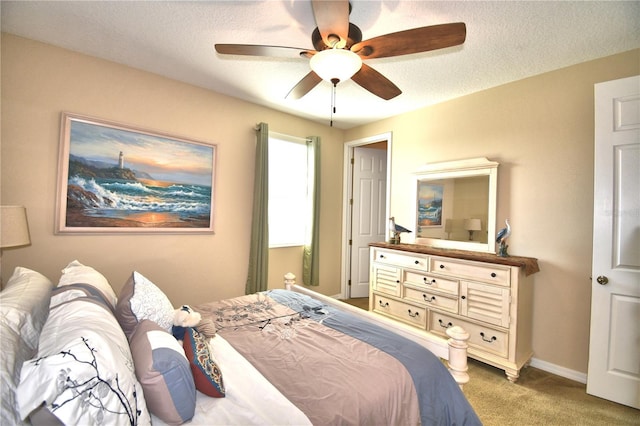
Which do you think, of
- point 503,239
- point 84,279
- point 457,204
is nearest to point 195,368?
point 84,279

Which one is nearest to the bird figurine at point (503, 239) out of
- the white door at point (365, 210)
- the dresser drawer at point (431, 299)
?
the dresser drawer at point (431, 299)

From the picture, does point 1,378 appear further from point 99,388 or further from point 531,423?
point 531,423

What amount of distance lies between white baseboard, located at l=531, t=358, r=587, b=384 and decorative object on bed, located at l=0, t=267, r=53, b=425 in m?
3.33

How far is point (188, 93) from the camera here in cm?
293

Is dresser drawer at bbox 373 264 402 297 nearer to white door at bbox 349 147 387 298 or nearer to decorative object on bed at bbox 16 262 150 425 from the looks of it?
white door at bbox 349 147 387 298

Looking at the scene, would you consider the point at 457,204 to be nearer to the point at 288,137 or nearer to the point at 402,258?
the point at 402,258

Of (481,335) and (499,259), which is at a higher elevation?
(499,259)

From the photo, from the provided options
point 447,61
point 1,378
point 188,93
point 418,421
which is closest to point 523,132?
point 447,61

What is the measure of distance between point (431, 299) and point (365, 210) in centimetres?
191

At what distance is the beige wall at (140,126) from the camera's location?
2.17 metres

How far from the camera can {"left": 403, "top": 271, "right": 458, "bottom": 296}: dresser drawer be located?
8.80ft

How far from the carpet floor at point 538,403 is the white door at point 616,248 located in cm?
12

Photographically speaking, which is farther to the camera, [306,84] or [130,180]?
[130,180]

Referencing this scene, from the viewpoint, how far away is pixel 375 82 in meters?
1.93
